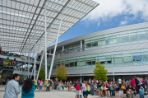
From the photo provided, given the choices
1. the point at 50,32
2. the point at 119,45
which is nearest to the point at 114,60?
the point at 119,45

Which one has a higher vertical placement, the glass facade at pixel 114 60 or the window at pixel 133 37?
the window at pixel 133 37

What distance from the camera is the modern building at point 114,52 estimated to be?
49562 mm

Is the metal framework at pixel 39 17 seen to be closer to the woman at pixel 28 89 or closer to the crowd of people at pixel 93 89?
the crowd of people at pixel 93 89

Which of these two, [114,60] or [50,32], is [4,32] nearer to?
[50,32]

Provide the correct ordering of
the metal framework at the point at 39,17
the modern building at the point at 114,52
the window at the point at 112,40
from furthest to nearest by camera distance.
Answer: the window at the point at 112,40, the modern building at the point at 114,52, the metal framework at the point at 39,17

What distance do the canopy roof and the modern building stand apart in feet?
21.4

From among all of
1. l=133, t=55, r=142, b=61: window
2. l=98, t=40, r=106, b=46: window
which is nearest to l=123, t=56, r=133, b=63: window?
l=133, t=55, r=142, b=61: window

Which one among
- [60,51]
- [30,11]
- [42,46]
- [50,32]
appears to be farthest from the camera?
[42,46]

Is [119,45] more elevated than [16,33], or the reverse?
[16,33]

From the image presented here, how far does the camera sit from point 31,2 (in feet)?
148

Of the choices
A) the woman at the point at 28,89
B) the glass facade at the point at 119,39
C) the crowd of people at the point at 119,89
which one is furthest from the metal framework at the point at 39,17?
the woman at the point at 28,89

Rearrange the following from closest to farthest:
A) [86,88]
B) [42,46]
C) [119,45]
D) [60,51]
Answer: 1. [86,88]
2. [119,45]
3. [60,51]
4. [42,46]

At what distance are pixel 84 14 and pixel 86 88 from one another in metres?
33.0

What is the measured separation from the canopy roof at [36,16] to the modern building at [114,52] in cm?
653
